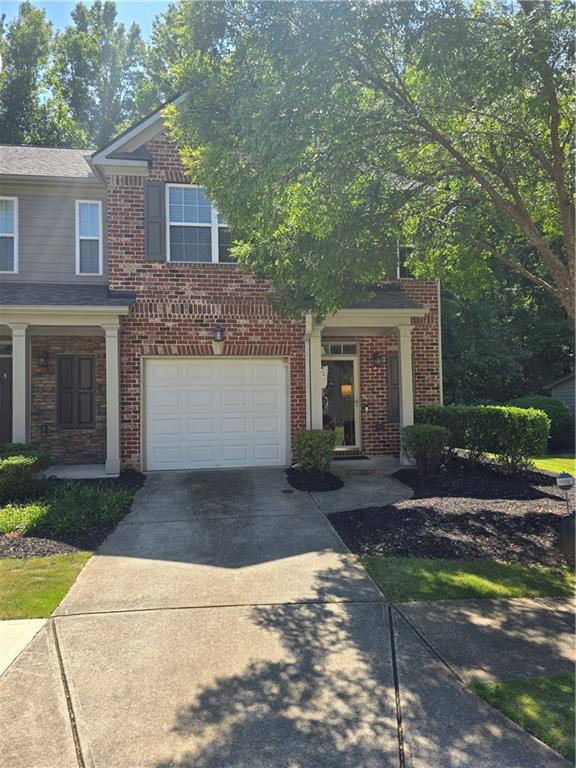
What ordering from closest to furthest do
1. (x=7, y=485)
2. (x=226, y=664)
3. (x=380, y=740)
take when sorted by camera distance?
1. (x=380, y=740)
2. (x=226, y=664)
3. (x=7, y=485)

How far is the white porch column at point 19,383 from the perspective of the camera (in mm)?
9492

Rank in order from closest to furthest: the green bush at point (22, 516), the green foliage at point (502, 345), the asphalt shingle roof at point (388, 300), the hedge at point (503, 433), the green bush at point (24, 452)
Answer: the green bush at point (22, 516), the green bush at point (24, 452), the hedge at point (503, 433), the asphalt shingle roof at point (388, 300), the green foliage at point (502, 345)

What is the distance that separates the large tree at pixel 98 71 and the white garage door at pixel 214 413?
2195cm

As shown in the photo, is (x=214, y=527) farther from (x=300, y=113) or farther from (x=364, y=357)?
(x=364, y=357)

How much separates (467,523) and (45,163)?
457 inches

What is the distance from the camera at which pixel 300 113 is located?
5578 mm

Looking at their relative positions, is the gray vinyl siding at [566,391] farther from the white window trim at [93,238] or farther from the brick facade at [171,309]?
the white window trim at [93,238]

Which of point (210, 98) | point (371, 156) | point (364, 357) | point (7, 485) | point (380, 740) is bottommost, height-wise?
point (380, 740)

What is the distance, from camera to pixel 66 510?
7.29 m

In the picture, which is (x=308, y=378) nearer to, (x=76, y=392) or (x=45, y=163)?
(x=76, y=392)

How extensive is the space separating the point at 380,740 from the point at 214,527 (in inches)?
164

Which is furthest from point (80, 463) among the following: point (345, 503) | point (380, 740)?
point (380, 740)

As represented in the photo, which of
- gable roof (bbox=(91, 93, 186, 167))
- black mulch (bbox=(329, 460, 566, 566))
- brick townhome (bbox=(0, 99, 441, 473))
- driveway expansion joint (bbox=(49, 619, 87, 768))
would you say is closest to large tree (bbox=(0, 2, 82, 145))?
brick townhome (bbox=(0, 99, 441, 473))

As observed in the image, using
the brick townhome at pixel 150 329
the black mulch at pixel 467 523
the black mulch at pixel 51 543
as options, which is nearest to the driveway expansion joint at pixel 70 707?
the black mulch at pixel 51 543
